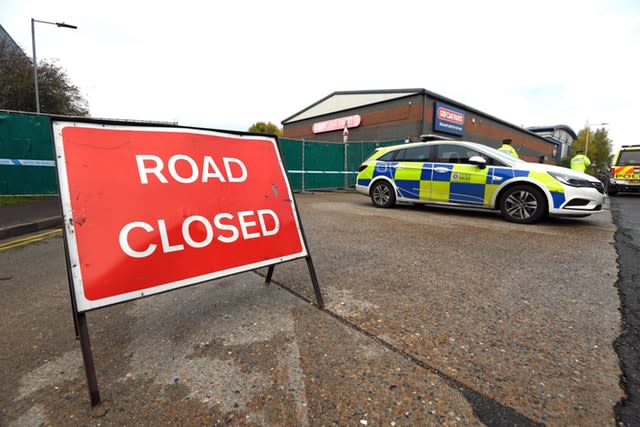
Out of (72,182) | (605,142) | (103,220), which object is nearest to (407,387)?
(103,220)

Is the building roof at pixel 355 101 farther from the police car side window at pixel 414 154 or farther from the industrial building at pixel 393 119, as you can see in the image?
the police car side window at pixel 414 154

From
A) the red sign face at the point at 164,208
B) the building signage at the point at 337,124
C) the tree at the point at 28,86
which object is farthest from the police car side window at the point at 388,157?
the tree at the point at 28,86

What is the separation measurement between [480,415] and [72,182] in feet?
6.84

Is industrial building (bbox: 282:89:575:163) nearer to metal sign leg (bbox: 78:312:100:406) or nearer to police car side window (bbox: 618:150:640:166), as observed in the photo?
police car side window (bbox: 618:150:640:166)

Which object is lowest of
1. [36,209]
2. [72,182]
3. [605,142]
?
[36,209]

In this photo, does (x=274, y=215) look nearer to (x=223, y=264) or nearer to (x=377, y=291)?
(x=223, y=264)

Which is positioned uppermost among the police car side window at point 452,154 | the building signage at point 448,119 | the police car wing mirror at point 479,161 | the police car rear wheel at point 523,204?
the building signage at point 448,119

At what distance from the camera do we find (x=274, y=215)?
2105mm

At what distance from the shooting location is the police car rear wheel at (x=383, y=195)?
6703 millimetres

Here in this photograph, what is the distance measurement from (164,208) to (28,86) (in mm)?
17849

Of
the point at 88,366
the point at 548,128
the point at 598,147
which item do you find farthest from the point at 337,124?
the point at 548,128

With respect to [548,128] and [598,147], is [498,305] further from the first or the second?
[548,128]

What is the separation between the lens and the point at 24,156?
22.9 feet

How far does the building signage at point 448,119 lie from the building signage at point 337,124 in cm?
501
